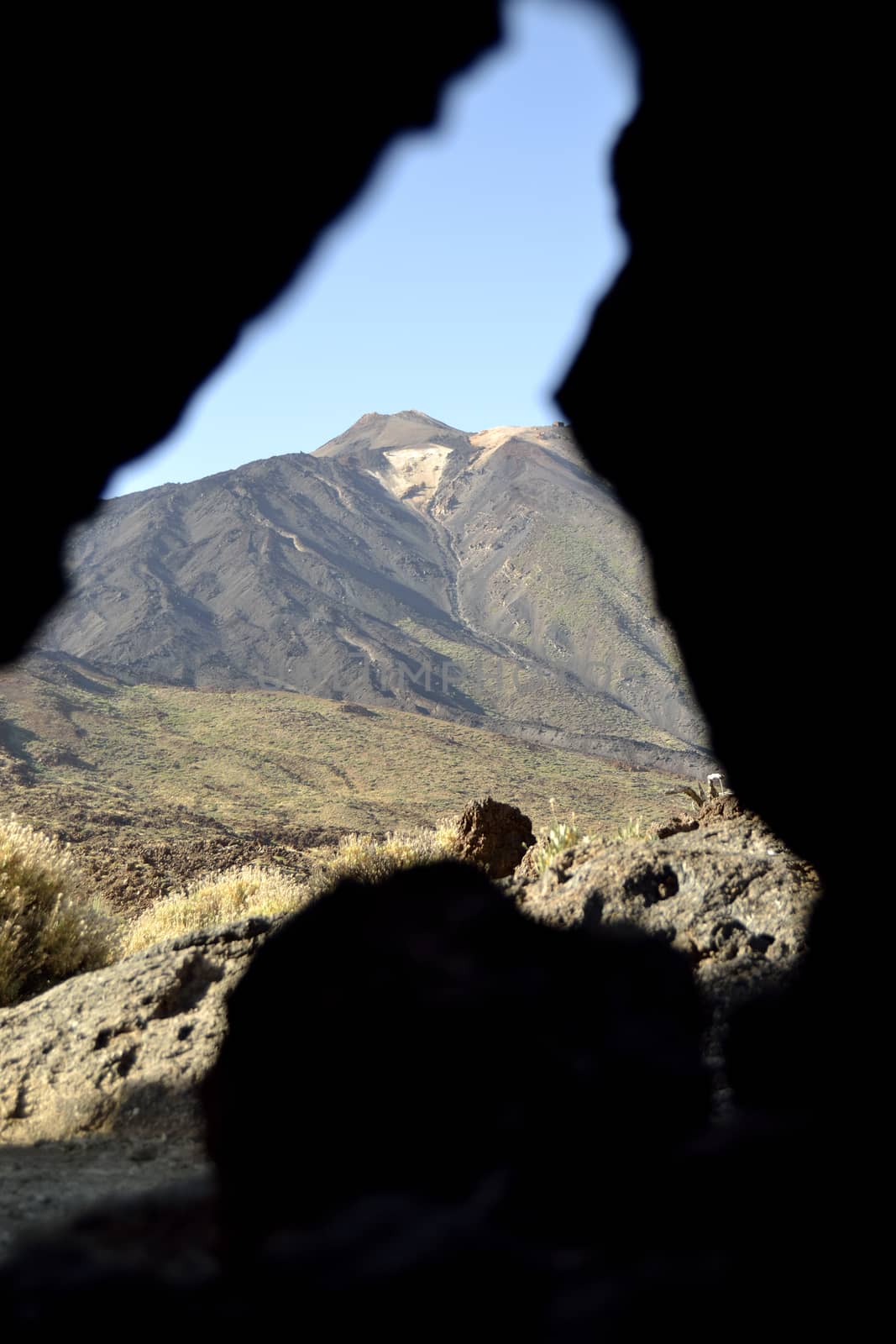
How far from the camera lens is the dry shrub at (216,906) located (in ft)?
36.1

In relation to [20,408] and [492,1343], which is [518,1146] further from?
[20,408]

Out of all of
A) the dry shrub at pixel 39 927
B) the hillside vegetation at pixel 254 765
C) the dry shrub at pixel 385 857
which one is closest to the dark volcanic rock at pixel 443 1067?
the dry shrub at pixel 39 927

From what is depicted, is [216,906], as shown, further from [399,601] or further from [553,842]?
[399,601]

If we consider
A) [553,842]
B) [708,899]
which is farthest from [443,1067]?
[553,842]

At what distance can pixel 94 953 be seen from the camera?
32.0 feet

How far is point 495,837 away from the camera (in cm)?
1090

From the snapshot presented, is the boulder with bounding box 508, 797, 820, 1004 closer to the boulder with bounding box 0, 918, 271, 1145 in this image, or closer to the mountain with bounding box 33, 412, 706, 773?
the boulder with bounding box 0, 918, 271, 1145

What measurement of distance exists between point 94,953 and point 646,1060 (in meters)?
7.43

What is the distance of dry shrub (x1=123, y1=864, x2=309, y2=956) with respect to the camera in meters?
11.0

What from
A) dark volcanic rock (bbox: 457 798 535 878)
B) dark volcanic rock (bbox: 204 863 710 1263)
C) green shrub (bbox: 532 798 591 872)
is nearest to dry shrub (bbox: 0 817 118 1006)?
dark volcanic rock (bbox: 457 798 535 878)

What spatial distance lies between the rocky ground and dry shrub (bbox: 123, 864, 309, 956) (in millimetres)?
3053

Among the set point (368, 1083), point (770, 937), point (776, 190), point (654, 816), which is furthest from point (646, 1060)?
point (654, 816)

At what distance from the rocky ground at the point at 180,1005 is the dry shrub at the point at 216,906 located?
3.05 m

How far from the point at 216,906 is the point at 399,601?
128m
